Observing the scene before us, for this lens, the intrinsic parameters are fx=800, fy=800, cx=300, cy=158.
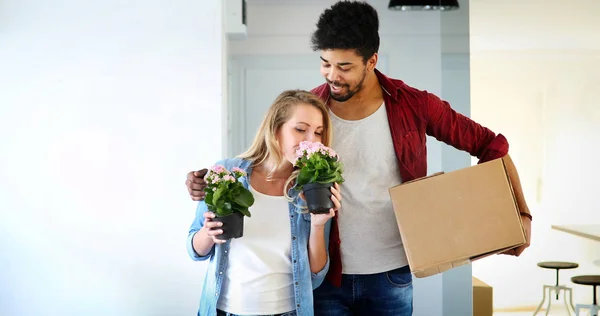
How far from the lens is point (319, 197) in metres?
1.90

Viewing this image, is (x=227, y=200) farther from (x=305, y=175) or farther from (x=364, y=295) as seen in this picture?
(x=364, y=295)

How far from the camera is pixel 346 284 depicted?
2203 millimetres

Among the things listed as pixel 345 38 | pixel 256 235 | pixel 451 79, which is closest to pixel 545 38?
pixel 451 79

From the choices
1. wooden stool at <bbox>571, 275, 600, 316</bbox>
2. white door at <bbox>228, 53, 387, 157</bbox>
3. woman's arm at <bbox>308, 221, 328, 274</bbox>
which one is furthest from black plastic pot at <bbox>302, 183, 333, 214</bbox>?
wooden stool at <bbox>571, 275, 600, 316</bbox>

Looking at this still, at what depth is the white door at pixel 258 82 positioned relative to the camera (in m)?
3.61

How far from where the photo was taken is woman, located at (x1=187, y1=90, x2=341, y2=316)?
200 centimetres

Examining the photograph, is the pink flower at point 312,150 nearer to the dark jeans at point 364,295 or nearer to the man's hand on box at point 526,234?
the dark jeans at point 364,295

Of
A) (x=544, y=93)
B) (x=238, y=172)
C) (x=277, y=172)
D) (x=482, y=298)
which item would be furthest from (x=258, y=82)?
(x=238, y=172)

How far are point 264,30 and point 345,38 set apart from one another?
150 centimetres

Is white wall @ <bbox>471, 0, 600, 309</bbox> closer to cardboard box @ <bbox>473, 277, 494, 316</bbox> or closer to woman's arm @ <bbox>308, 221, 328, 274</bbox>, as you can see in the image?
cardboard box @ <bbox>473, 277, 494, 316</bbox>

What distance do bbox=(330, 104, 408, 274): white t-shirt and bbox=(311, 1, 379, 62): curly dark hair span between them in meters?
0.19

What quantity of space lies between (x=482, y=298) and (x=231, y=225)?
6.57 ft

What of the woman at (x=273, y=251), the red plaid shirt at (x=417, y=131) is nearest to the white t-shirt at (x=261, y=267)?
the woman at (x=273, y=251)

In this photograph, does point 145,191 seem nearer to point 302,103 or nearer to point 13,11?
point 13,11
